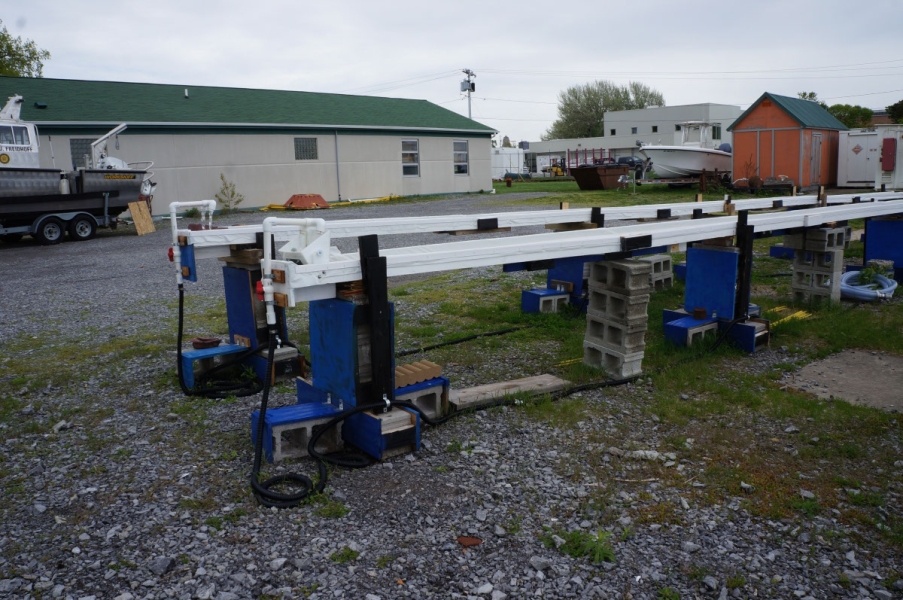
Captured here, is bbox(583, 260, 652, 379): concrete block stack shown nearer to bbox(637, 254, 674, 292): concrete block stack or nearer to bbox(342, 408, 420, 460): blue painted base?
bbox(342, 408, 420, 460): blue painted base

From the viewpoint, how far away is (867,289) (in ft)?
29.1

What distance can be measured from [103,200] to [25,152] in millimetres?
2170

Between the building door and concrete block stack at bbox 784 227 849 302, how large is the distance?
1794cm

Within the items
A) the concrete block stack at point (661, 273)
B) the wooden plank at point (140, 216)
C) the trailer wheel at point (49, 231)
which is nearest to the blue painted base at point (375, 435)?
the concrete block stack at point (661, 273)

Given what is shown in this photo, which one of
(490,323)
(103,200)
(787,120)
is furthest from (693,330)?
(787,120)

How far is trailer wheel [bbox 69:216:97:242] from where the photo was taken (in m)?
18.0

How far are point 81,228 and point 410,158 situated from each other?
15.1m

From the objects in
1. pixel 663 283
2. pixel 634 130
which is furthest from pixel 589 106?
pixel 663 283

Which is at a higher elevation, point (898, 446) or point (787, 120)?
point (787, 120)

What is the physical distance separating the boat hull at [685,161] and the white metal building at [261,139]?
8.11m

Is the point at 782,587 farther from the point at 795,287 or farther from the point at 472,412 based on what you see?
the point at 795,287

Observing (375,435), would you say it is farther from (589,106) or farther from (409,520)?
(589,106)

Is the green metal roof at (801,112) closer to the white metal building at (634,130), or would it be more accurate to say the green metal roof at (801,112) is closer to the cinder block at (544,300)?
the cinder block at (544,300)

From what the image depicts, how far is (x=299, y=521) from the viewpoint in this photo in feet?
12.4
